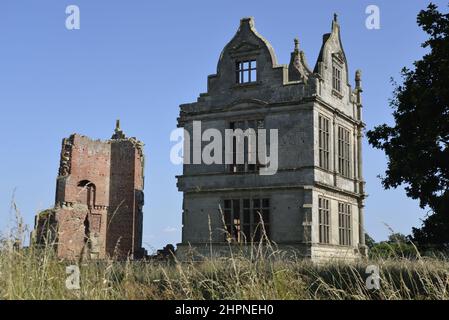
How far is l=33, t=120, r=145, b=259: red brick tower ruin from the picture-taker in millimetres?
32844

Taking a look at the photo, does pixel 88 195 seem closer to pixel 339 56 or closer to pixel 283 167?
pixel 283 167

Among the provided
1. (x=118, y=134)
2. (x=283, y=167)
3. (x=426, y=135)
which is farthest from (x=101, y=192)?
(x=426, y=135)

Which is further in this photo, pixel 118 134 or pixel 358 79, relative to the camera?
pixel 118 134

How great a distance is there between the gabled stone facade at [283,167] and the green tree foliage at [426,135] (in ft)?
9.41

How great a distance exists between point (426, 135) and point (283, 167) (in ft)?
18.8

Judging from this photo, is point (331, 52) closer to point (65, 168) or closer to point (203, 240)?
point (203, 240)

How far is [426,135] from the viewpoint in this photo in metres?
18.7

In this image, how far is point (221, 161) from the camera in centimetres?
2347

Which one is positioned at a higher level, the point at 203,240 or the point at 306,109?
the point at 306,109

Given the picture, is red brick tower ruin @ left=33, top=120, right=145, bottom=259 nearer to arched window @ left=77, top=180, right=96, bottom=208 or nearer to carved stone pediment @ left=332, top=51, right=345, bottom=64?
arched window @ left=77, top=180, right=96, bottom=208

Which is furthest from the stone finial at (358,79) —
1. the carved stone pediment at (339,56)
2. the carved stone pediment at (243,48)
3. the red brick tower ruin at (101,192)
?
the red brick tower ruin at (101,192)
